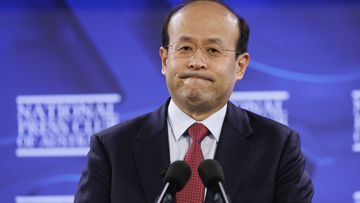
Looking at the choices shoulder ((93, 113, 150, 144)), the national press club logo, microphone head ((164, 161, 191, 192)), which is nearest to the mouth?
shoulder ((93, 113, 150, 144))

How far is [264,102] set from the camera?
10.9 feet

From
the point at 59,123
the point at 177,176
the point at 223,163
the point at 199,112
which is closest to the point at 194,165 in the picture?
the point at 223,163

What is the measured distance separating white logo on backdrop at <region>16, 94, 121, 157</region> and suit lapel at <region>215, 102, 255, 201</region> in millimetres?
1365

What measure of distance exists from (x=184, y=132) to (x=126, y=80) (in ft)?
4.52

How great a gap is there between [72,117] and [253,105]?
91cm

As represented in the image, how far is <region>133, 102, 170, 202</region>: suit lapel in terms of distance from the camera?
191cm

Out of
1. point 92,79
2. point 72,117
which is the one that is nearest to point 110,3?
point 92,79

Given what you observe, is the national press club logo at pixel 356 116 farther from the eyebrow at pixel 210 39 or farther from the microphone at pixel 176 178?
the microphone at pixel 176 178

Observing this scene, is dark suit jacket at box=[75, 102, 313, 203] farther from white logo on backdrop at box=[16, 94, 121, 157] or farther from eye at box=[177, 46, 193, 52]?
white logo on backdrop at box=[16, 94, 121, 157]

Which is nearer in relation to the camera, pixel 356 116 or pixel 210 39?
pixel 210 39

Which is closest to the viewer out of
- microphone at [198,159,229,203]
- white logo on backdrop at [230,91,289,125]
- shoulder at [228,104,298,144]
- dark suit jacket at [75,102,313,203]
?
microphone at [198,159,229,203]

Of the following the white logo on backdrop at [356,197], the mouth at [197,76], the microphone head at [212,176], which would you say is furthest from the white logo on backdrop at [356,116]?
the microphone head at [212,176]

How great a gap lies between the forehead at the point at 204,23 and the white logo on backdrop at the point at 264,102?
130cm

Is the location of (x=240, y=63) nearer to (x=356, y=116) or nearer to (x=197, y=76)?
(x=197, y=76)
